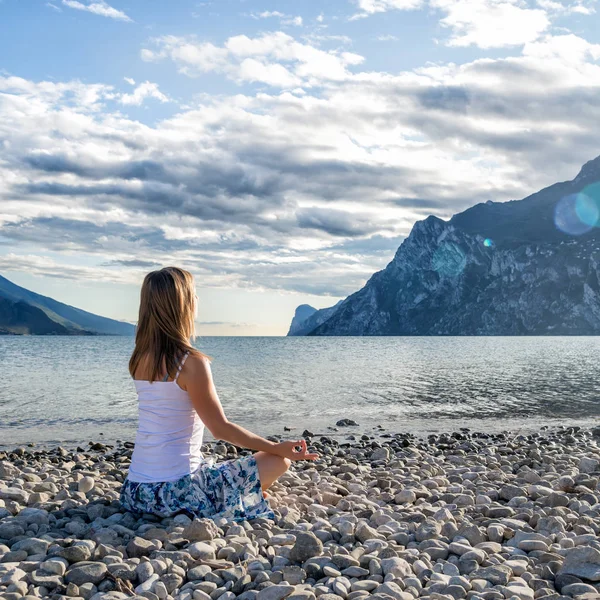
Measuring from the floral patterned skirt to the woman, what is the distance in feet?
0.03

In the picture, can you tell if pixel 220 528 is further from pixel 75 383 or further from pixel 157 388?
pixel 75 383

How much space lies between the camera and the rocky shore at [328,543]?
15.3 feet

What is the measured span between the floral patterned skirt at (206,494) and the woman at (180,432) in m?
0.01

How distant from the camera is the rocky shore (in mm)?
4672

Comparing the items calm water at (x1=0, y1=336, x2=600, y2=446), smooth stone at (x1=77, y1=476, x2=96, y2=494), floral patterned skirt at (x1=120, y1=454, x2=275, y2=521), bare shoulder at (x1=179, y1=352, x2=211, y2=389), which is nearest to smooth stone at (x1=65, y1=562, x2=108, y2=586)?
floral patterned skirt at (x1=120, y1=454, x2=275, y2=521)

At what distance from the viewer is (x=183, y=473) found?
6.38 m

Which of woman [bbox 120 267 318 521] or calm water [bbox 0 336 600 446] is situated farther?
calm water [bbox 0 336 600 446]

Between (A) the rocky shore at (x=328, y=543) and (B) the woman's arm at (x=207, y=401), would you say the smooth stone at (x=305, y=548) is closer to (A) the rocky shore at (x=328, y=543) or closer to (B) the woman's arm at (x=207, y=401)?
(A) the rocky shore at (x=328, y=543)

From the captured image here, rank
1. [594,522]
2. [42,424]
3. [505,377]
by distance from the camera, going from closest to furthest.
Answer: [594,522], [42,424], [505,377]

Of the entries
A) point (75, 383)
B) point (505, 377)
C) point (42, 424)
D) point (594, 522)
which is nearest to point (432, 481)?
point (594, 522)

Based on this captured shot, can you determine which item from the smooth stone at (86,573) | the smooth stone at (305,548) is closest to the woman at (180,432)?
Answer: the smooth stone at (305,548)

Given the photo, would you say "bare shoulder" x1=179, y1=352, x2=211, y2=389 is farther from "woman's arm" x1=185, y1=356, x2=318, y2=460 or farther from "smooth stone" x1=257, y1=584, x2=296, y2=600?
"smooth stone" x1=257, y1=584, x2=296, y2=600

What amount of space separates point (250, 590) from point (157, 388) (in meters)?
2.24

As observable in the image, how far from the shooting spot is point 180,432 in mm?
6293
